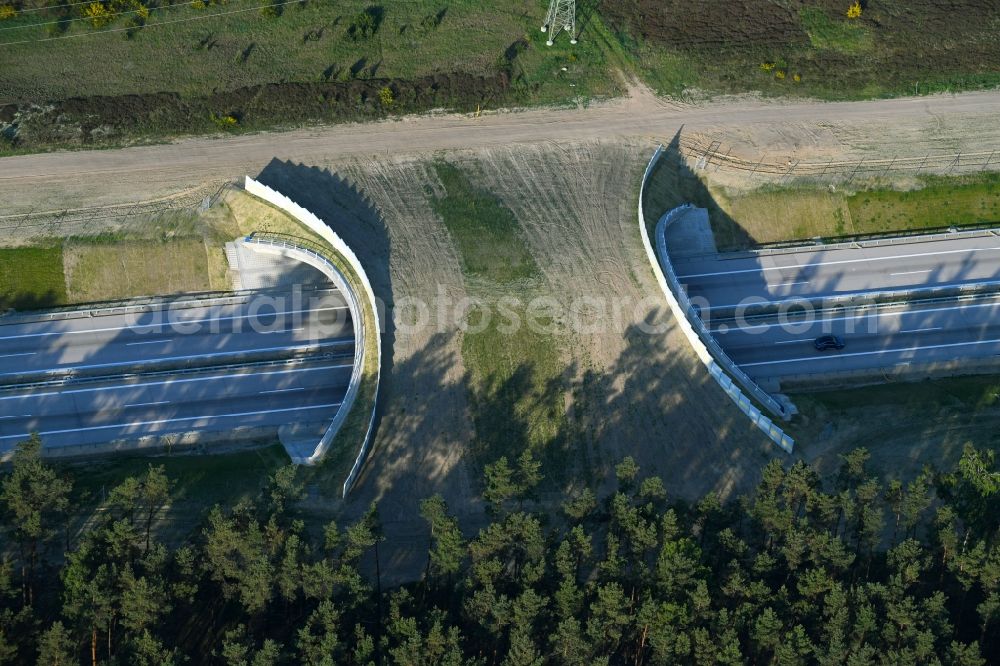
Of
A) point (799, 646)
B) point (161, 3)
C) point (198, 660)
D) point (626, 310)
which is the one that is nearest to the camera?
point (799, 646)

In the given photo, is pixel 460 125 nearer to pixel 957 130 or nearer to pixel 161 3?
pixel 161 3

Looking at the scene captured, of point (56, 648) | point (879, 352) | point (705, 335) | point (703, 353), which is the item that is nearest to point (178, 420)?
point (56, 648)

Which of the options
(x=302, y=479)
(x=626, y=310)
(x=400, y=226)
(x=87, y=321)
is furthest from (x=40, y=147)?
(x=626, y=310)

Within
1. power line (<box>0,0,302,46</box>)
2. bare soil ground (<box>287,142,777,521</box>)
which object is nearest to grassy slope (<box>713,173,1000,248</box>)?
bare soil ground (<box>287,142,777,521</box>)

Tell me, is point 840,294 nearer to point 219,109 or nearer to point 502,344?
point 502,344

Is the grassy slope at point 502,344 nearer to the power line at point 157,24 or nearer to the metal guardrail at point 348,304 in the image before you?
the metal guardrail at point 348,304

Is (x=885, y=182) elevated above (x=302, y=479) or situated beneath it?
elevated above

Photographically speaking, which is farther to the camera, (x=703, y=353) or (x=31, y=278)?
(x=31, y=278)
